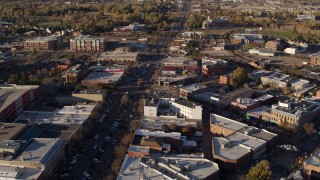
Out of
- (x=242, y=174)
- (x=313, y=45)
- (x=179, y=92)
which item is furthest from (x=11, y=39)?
(x=242, y=174)

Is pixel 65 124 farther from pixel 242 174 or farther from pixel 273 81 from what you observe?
pixel 273 81

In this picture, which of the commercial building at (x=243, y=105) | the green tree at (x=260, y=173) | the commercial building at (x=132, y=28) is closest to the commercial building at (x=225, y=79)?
the commercial building at (x=243, y=105)

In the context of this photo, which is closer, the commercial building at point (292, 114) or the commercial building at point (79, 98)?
the commercial building at point (292, 114)

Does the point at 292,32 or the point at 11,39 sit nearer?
the point at 11,39

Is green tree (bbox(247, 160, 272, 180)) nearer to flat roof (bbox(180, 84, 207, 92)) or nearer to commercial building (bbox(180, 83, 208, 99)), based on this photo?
commercial building (bbox(180, 83, 208, 99))

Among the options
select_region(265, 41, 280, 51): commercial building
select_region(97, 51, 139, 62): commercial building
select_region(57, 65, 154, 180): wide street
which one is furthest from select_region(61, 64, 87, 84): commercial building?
select_region(265, 41, 280, 51): commercial building

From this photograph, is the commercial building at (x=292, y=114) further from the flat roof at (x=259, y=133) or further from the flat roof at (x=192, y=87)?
the flat roof at (x=192, y=87)
